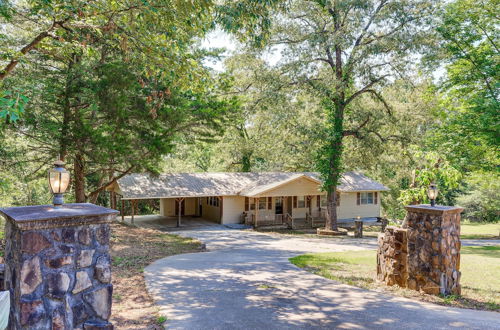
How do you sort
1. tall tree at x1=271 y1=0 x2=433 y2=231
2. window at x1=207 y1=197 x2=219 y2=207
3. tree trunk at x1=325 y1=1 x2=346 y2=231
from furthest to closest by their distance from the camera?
window at x1=207 y1=197 x2=219 y2=207, tree trunk at x1=325 y1=1 x2=346 y2=231, tall tree at x1=271 y1=0 x2=433 y2=231

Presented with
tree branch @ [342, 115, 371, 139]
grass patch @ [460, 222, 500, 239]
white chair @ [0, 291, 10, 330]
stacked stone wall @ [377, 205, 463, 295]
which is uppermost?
tree branch @ [342, 115, 371, 139]

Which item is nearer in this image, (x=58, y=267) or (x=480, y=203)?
(x=58, y=267)

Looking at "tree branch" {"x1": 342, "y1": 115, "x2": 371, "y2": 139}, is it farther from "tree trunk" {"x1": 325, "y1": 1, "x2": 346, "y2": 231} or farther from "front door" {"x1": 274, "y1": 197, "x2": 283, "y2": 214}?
"front door" {"x1": 274, "y1": 197, "x2": 283, "y2": 214}

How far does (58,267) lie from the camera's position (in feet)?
11.5

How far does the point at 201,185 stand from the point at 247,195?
315cm

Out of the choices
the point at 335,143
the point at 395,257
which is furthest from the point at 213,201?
the point at 395,257

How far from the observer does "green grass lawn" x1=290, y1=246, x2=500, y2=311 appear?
6664 mm

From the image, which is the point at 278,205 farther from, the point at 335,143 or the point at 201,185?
the point at 335,143

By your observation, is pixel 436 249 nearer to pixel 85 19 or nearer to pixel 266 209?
pixel 85 19

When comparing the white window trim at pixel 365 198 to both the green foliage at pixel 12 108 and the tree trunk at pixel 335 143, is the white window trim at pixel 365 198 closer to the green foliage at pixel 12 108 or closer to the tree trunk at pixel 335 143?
the tree trunk at pixel 335 143

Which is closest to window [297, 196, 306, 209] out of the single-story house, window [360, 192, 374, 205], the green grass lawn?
the single-story house

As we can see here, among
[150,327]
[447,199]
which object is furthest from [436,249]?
[447,199]

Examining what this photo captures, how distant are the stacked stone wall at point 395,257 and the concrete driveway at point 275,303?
94cm

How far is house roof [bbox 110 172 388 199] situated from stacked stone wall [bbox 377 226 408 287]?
43.1 feet
